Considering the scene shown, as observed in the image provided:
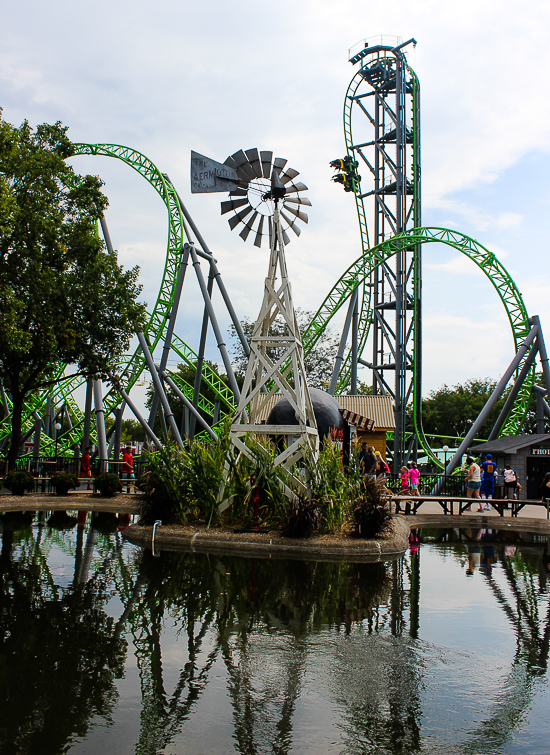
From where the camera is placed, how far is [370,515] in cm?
1116

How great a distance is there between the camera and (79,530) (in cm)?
1327

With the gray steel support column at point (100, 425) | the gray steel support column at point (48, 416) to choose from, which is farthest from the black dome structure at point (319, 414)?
the gray steel support column at point (48, 416)

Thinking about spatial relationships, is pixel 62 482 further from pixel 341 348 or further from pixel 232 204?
pixel 341 348

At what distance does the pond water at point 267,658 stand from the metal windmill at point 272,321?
3.03 meters

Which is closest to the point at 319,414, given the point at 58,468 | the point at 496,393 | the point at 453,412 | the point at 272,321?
the point at 272,321

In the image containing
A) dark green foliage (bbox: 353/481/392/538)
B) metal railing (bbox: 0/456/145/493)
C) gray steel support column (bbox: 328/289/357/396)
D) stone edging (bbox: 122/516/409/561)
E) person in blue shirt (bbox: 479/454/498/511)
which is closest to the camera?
stone edging (bbox: 122/516/409/561)

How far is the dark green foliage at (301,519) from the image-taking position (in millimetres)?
10977

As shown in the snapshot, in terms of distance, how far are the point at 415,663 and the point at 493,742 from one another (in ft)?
Answer: 4.81

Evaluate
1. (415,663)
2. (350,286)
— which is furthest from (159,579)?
(350,286)

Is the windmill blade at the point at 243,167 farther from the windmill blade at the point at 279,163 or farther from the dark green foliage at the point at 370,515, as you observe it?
the dark green foliage at the point at 370,515

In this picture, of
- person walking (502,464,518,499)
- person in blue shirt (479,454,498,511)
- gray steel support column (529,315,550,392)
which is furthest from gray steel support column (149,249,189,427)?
gray steel support column (529,315,550,392)

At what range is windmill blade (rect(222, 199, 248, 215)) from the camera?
14.0m

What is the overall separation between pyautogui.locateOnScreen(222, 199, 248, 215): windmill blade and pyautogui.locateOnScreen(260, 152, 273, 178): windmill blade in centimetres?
77

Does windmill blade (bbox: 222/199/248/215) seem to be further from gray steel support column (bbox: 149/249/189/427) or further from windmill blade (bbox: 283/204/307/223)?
gray steel support column (bbox: 149/249/189/427)
